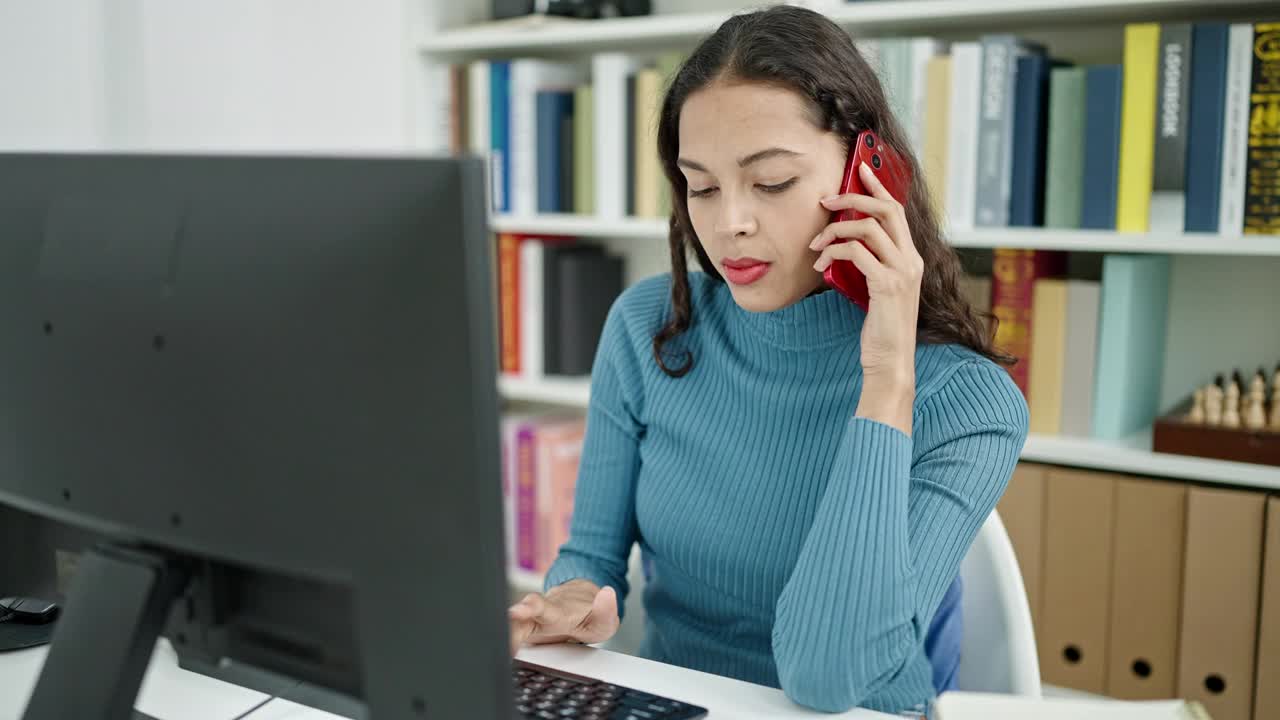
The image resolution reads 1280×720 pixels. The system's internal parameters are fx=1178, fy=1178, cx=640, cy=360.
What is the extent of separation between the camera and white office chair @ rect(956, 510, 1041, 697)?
48.1 inches

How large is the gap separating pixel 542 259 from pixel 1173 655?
1357mm

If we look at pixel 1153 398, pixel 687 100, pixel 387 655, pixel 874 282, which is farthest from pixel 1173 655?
pixel 387 655

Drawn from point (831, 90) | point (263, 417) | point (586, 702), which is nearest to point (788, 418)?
point (831, 90)

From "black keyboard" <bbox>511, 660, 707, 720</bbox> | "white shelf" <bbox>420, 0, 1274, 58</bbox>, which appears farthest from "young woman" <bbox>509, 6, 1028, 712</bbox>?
"white shelf" <bbox>420, 0, 1274, 58</bbox>

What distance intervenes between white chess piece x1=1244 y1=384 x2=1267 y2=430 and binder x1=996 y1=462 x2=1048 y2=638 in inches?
12.0

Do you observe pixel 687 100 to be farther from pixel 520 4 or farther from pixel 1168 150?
pixel 520 4

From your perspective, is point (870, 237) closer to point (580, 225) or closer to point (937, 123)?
point (937, 123)

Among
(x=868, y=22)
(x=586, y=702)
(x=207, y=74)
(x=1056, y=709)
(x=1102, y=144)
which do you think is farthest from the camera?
(x=207, y=74)

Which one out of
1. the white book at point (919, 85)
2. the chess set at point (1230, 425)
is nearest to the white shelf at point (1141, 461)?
the chess set at point (1230, 425)

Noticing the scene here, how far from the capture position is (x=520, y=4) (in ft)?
8.19

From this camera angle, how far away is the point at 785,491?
127 cm

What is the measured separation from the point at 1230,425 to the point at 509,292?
4.49 feet

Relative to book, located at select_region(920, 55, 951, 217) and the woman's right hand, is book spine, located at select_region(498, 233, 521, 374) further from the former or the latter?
the woman's right hand

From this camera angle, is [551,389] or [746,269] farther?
[551,389]
